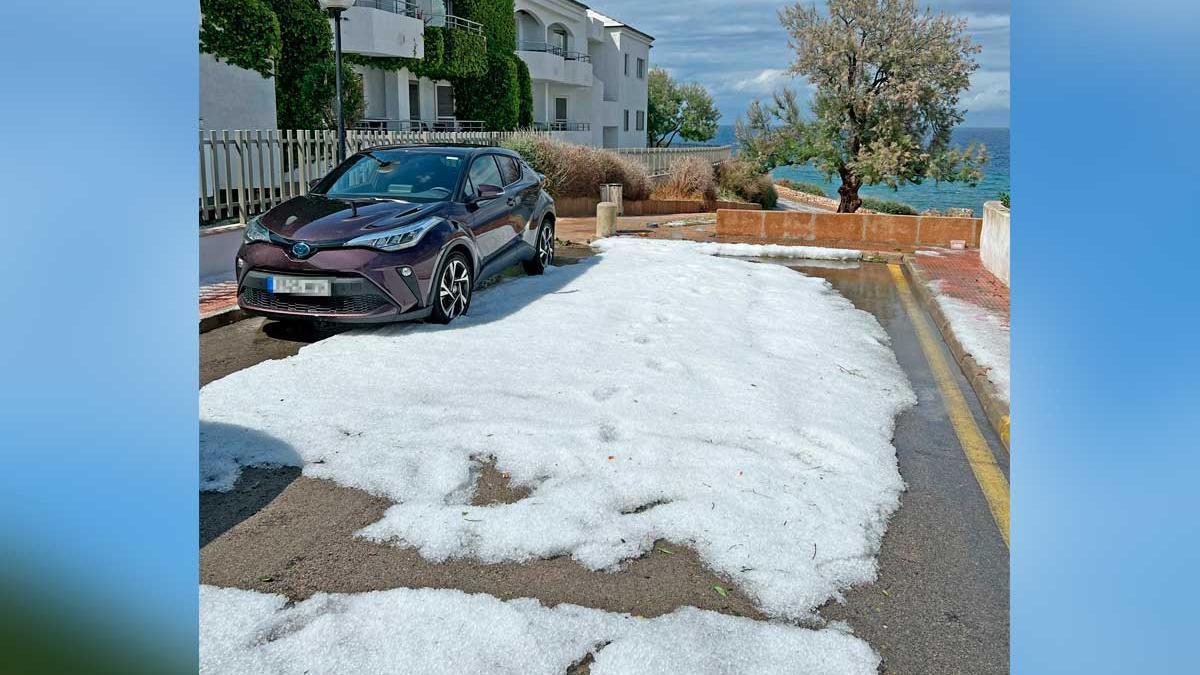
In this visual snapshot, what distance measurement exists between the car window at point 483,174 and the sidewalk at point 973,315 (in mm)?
4818

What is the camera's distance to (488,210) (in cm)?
950

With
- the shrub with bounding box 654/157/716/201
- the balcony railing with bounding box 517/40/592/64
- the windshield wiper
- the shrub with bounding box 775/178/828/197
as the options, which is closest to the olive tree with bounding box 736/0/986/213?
the shrub with bounding box 654/157/716/201

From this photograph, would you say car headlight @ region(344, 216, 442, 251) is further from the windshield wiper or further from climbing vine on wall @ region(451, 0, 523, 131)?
climbing vine on wall @ region(451, 0, 523, 131)

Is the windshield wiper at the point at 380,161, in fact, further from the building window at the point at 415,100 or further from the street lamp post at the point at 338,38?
the building window at the point at 415,100

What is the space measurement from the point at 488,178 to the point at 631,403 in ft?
15.3

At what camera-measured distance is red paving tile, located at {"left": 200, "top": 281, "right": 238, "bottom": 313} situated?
891cm

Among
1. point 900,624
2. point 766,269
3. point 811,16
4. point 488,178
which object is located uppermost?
point 811,16

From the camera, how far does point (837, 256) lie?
14.8 m

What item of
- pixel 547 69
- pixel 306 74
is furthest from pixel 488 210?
pixel 547 69

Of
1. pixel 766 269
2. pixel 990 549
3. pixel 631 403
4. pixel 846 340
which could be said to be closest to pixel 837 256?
pixel 766 269

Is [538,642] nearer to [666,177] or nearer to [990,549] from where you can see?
[990,549]

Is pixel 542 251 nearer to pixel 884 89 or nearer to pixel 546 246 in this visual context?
pixel 546 246

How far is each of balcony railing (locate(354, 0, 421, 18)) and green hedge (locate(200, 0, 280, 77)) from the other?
11103mm

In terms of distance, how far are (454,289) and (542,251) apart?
3.29 m
